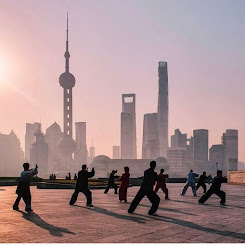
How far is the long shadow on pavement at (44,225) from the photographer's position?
29.9ft

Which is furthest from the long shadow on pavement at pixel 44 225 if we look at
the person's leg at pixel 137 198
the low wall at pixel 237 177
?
the low wall at pixel 237 177

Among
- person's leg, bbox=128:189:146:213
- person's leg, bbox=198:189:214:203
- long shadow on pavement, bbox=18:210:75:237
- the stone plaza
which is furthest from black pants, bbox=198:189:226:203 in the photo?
long shadow on pavement, bbox=18:210:75:237

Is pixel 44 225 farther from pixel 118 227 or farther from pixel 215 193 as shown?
pixel 215 193

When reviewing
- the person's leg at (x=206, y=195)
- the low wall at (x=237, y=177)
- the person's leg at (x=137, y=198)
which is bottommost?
the low wall at (x=237, y=177)

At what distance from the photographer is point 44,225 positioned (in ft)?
33.6

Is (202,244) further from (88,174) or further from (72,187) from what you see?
(72,187)

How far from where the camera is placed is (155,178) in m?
12.8

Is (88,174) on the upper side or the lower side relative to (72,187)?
upper

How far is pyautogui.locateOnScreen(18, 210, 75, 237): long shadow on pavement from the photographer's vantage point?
912 centimetres

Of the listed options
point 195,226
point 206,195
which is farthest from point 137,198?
point 206,195

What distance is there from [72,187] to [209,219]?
22015mm

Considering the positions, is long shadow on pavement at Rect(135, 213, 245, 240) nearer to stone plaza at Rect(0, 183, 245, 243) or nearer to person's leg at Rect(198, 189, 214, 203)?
stone plaza at Rect(0, 183, 245, 243)

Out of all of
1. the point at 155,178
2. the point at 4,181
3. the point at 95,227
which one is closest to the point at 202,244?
the point at 95,227

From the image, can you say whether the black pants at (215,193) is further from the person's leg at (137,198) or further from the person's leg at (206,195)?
the person's leg at (137,198)
